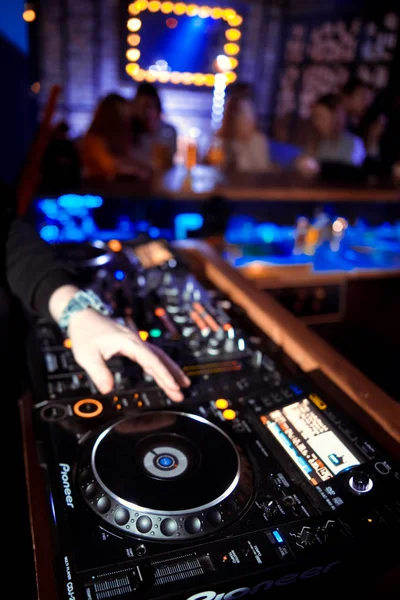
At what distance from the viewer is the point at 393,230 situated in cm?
303

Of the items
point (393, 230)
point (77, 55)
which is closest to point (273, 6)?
point (77, 55)

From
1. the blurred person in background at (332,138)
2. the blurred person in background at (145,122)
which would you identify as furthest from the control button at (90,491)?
the blurred person in background at (332,138)

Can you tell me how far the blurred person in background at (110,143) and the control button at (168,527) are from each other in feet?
7.97

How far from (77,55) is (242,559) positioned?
23.2ft

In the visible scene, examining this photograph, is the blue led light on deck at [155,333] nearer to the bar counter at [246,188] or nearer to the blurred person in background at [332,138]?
the bar counter at [246,188]

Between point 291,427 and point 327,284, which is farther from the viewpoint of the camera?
point 327,284

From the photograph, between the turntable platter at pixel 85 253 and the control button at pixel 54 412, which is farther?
the turntable platter at pixel 85 253

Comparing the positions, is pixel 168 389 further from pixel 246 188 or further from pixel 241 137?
pixel 241 137

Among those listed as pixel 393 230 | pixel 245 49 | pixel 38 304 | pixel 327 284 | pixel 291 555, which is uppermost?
pixel 245 49

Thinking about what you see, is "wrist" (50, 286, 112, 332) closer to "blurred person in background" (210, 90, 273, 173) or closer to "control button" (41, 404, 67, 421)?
"control button" (41, 404, 67, 421)

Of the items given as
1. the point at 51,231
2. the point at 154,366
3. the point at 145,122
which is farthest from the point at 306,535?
the point at 145,122

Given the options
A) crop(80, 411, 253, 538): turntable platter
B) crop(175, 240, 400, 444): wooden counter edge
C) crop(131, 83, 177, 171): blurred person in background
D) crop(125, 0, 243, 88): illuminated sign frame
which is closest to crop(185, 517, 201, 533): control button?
crop(80, 411, 253, 538): turntable platter

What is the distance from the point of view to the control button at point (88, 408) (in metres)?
0.81

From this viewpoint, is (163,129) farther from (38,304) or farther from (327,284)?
(38,304)
